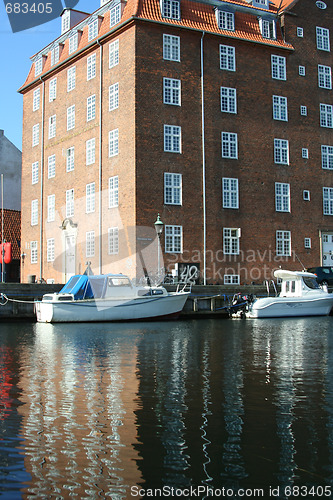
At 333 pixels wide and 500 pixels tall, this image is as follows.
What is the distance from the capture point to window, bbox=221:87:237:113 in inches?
1652

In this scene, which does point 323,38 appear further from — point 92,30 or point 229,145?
point 92,30

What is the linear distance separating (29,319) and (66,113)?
1896 centimetres

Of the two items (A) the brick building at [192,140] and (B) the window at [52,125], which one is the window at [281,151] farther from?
(B) the window at [52,125]

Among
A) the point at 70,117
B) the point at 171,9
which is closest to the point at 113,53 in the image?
the point at 171,9

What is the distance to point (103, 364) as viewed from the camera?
16094 millimetres

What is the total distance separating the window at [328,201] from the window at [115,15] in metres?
19.3

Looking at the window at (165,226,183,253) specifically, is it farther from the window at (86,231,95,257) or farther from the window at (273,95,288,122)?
the window at (273,95,288,122)

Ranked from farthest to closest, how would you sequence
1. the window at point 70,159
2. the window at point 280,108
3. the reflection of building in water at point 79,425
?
the window at point 70,159 → the window at point 280,108 → the reflection of building in water at point 79,425

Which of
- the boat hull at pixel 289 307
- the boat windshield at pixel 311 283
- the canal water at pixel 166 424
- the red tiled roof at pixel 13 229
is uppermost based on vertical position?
the red tiled roof at pixel 13 229

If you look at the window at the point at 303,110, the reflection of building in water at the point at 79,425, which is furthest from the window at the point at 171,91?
the reflection of building in water at the point at 79,425

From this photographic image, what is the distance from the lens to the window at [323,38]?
46156 mm

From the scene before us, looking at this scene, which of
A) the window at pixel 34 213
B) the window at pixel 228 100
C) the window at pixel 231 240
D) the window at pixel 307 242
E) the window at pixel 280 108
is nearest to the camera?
the window at pixel 231 240

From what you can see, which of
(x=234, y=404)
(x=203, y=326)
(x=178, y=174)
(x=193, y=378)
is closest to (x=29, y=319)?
(x=203, y=326)

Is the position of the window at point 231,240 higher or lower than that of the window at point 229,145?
lower
